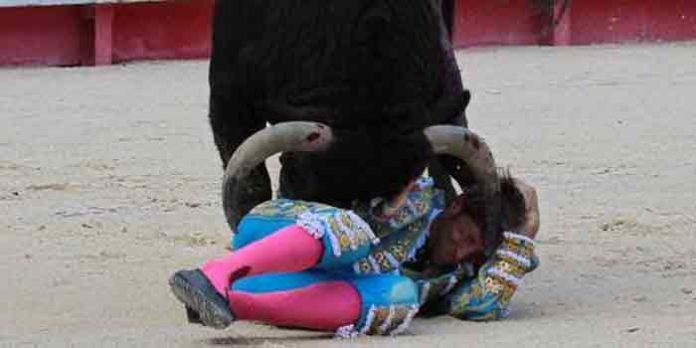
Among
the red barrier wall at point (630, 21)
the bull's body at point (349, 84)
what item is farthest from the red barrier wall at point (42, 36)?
the bull's body at point (349, 84)

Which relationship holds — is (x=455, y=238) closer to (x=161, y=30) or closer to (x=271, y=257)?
Result: (x=271, y=257)

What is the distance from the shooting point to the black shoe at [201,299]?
3211 mm

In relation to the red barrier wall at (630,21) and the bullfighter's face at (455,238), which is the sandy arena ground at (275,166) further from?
the red barrier wall at (630,21)

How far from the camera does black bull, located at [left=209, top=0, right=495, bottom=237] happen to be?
3.37 metres

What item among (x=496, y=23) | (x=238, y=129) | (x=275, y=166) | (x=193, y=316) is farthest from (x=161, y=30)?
(x=193, y=316)

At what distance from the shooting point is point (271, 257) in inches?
133

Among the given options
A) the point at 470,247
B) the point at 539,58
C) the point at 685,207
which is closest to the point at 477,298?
the point at 470,247

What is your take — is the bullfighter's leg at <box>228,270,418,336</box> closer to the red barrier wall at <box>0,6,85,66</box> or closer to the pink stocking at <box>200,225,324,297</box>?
the pink stocking at <box>200,225,324,297</box>

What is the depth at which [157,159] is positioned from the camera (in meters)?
6.34

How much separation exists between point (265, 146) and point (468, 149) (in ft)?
1.31

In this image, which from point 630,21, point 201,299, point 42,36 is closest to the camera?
point 201,299

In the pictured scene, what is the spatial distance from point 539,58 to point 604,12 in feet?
3.01

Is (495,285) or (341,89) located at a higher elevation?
(341,89)

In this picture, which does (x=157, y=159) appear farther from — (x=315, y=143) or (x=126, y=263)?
(x=315, y=143)
